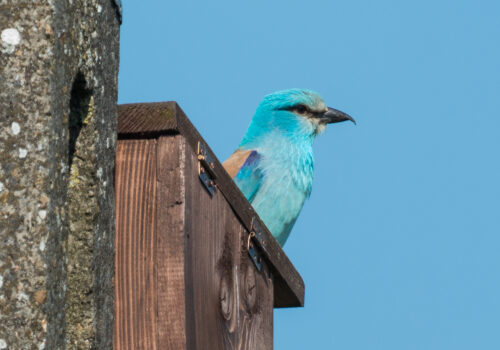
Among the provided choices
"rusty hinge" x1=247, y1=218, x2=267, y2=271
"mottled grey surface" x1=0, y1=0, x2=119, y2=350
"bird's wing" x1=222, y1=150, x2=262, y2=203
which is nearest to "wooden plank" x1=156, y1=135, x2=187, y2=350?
"mottled grey surface" x1=0, y1=0, x2=119, y2=350

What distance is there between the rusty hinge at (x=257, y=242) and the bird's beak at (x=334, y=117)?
4.85 metres

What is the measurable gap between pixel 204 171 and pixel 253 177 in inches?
170

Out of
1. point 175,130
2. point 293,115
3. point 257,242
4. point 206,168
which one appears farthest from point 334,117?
point 175,130

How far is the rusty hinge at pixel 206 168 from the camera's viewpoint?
368 centimetres

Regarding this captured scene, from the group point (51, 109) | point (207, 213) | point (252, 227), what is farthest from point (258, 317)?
point (51, 109)

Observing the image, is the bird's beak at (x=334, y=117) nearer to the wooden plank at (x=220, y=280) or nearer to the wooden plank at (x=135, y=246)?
the wooden plank at (x=220, y=280)

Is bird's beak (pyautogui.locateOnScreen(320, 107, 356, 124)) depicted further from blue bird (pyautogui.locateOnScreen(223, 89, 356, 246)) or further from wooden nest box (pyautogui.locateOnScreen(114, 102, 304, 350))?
wooden nest box (pyautogui.locateOnScreen(114, 102, 304, 350))

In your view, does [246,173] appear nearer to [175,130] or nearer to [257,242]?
[257,242]

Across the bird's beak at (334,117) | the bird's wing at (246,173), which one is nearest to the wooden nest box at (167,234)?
the bird's wing at (246,173)

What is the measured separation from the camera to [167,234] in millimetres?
3414

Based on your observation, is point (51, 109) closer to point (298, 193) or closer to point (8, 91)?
point (8, 91)

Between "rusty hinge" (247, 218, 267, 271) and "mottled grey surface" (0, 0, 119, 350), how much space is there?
1.45 metres

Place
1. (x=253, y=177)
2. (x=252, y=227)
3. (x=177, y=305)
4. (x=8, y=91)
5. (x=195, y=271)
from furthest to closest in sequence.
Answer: (x=253, y=177)
(x=252, y=227)
(x=195, y=271)
(x=177, y=305)
(x=8, y=91)

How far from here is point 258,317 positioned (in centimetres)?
465
